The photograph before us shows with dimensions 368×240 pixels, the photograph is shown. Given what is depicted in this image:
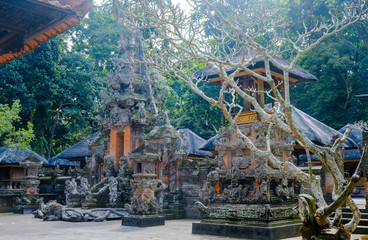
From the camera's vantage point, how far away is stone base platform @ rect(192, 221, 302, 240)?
1012cm

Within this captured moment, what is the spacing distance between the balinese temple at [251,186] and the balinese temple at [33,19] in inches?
215

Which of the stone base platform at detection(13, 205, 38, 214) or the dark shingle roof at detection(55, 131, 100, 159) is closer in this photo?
the stone base platform at detection(13, 205, 38, 214)

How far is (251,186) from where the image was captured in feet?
43.1

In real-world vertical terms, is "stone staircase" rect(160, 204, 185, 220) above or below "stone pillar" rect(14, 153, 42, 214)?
below

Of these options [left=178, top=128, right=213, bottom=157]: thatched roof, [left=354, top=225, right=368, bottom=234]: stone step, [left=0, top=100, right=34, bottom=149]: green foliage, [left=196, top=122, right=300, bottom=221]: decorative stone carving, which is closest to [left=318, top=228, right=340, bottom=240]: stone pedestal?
[left=196, top=122, right=300, bottom=221]: decorative stone carving

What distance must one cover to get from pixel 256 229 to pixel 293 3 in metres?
27.3

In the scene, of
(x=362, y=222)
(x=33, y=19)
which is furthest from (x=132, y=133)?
(x=33, y=19)

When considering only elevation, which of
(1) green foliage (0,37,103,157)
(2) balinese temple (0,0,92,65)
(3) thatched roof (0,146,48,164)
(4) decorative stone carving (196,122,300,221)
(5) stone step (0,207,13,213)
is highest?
(1) green foliage (0,37,103,157)

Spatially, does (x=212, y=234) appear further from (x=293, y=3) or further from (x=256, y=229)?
(x=293, y=3)

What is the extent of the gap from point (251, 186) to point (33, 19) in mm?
9943

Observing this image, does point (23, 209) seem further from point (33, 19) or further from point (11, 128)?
point (33, 19)

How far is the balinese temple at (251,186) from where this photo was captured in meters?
10.7

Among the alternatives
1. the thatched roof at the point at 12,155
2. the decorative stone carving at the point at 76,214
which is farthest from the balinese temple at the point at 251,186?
the thatched roof at the point at 12,155

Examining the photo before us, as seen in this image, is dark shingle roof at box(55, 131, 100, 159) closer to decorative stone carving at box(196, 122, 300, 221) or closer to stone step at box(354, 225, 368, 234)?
decorative stone carving at box(196, 122, 300, 221)
